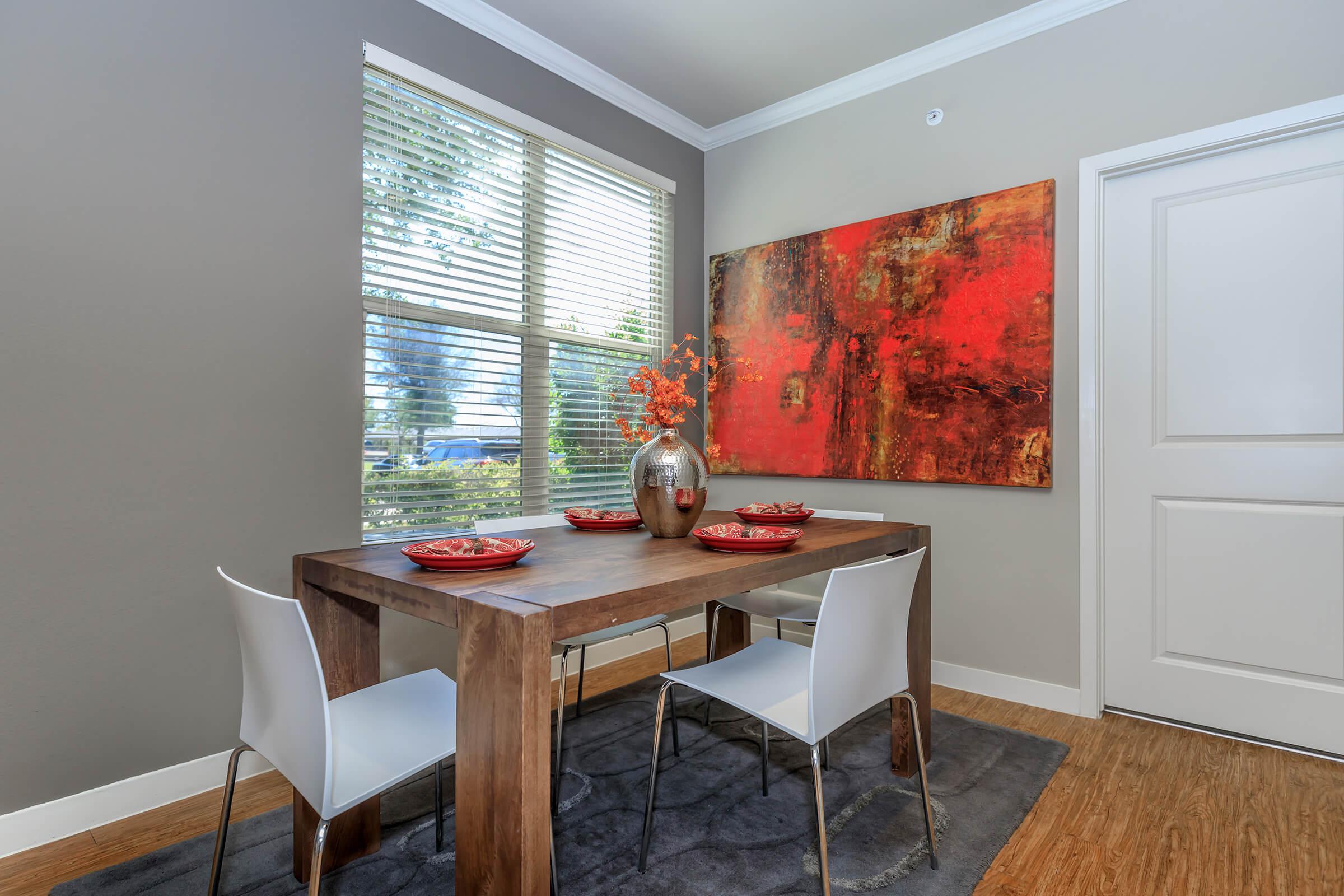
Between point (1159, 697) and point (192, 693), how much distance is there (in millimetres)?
3241

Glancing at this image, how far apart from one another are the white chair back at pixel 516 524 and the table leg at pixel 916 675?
1158mm

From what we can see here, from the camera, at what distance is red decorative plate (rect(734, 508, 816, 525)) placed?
2.10 meters

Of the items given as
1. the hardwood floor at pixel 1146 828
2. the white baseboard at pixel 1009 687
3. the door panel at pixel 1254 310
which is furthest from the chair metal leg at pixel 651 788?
the door panel at pixel 1254 310

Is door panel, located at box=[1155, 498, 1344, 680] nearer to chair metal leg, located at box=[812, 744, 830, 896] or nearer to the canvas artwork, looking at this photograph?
the canvas artwork

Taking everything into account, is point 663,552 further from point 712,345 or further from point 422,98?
point 712,345

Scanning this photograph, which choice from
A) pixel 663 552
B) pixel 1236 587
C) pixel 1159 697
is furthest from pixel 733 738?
A: pixel 1236 587

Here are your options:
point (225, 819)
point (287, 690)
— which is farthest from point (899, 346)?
point (225, 819)

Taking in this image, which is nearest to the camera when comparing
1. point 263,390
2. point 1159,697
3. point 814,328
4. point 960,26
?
point 263,390

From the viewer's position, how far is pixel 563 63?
9.71 feet

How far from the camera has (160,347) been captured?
75.1 inches

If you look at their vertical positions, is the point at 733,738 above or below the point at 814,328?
below

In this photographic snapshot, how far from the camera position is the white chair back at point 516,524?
2.08 metres

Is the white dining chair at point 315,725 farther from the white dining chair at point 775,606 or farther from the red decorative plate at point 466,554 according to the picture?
the white dining chair at point 775,606

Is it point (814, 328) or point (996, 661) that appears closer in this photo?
point (996, 661)
